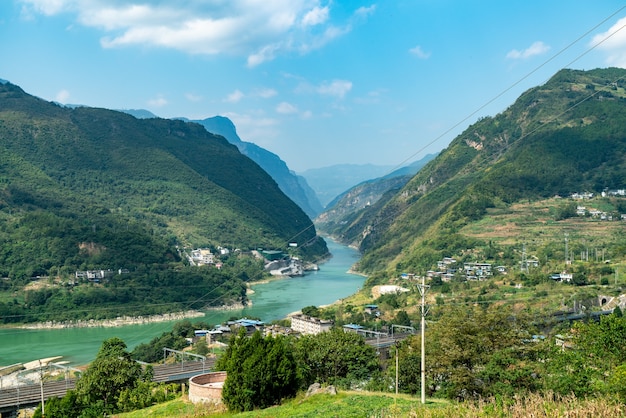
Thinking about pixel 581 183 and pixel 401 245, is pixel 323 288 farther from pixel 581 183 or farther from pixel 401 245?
pixel 581 183

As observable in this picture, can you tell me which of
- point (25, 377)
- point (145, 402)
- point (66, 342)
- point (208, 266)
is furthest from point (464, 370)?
point (208, 266)

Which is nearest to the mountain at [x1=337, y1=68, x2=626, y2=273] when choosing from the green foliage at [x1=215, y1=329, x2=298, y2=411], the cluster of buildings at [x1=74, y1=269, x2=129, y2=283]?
the cluster of buildings at [x1=74, y1=269, x2=129, y2=283]

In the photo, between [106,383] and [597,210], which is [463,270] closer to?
[597,210]

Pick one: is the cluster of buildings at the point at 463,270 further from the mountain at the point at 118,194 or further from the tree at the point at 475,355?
the tree at the point at 475,355

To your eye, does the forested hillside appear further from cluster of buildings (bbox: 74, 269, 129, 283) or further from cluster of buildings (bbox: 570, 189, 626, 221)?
cluster of buildings (bbox: 570, 189, 626, 221)

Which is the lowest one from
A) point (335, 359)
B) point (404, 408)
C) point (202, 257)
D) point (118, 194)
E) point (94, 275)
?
point (335, 359)

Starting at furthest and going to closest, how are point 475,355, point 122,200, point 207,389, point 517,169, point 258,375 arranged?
point 122,200
point 517,169
point 475,355
point 207,389
point 258,375

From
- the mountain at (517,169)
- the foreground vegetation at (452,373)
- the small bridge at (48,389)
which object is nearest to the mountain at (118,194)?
the mountain at (517,169)

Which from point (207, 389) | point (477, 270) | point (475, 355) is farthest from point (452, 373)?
point (477, 270)
